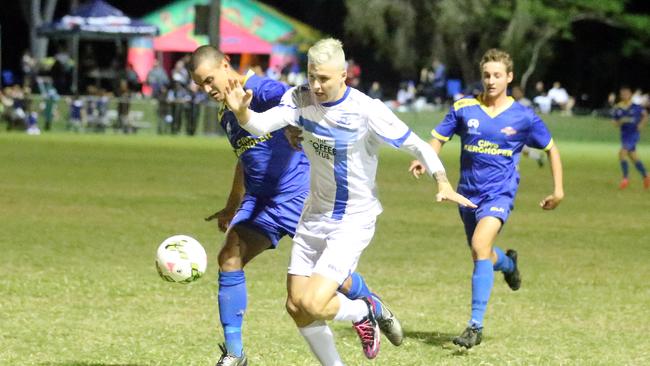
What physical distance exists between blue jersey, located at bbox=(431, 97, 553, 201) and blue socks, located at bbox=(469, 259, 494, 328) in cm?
55

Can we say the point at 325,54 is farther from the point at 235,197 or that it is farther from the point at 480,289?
the point at 480,289

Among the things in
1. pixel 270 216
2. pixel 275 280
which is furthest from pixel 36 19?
pixel 270 216

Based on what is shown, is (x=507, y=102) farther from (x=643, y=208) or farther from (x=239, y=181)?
(x=643, y=208)

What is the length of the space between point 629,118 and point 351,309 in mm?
18963

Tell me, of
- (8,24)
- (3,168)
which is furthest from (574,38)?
(3,168)

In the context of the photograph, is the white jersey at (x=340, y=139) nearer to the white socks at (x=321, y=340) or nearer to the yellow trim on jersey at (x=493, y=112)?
the white socks at (x=321, y=340)

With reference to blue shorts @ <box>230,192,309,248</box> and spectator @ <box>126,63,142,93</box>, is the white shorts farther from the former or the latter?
spectator @ <box>126,63,142,93</box>

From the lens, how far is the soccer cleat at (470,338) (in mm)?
7750

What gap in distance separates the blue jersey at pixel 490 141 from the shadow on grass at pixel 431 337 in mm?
938

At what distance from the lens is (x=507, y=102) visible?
8820 mm

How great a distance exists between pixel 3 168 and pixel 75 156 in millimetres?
3739

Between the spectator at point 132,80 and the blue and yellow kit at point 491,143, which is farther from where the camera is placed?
the spectator at point 132,80

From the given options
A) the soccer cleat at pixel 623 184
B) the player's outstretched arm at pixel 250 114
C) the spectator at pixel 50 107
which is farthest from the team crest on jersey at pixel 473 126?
the spectator at pixel 50 107

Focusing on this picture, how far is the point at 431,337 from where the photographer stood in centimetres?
831
